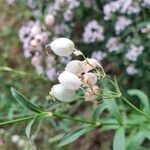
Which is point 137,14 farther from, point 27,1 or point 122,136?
point 122,136

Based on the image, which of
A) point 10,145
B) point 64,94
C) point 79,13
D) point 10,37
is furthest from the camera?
point 10,37

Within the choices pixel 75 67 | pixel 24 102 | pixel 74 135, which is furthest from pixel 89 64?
pixel 74 135

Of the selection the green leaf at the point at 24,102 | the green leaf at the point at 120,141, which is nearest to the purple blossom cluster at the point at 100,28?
the green leaf at the point at 120,141

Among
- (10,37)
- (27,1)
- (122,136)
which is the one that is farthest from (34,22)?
(122,136)

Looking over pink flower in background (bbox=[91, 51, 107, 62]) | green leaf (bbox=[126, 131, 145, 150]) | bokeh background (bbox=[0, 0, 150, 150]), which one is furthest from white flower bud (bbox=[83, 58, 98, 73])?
pink flower in background (bbox=[91, 51, 107, 62])

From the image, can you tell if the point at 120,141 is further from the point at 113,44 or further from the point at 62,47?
the point at 113,44

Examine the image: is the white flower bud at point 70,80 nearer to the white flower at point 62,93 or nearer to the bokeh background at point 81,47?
the white flower at point 62,93

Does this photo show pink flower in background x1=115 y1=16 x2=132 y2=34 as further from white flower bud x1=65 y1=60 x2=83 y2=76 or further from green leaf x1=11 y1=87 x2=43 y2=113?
white flower bud x1=65 y1=60 x2=83 y2=76

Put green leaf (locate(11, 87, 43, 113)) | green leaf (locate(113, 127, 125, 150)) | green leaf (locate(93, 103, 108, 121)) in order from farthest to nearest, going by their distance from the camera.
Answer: green leaf (locate(113, 127, 125, 150))
green leaf (locate(93, 103, 108, 121))
green leaf (locate(11, 87, 43, 113))
